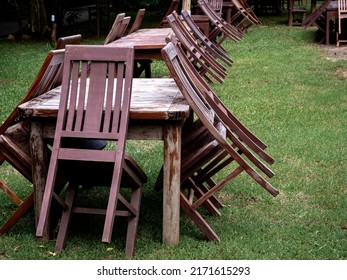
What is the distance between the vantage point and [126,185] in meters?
4.87

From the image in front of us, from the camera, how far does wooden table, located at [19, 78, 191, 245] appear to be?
4473 mm

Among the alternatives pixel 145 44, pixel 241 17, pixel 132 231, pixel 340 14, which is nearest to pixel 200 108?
pixel 132 231

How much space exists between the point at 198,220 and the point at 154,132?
0.69m

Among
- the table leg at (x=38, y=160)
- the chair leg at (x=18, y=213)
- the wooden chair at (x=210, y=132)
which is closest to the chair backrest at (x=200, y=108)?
the wooden chair at (x=210, y=132)

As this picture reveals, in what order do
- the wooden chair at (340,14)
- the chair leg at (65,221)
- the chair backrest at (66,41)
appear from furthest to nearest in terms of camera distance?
the wooden chair at (340,14) < the chair backrest at (66,41) < the chair leg at (65,221)

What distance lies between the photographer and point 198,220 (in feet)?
15.6

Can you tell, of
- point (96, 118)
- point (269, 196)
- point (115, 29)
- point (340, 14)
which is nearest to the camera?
point (96, 118)

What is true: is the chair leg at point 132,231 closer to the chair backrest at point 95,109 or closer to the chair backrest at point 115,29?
the chair backrest at point 95,109

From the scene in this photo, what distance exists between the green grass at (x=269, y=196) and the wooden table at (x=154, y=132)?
10.8 inches

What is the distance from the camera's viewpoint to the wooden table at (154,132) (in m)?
4.47

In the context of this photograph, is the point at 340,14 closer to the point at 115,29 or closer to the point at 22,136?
the point at 115,29

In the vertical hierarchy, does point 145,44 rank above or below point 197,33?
above

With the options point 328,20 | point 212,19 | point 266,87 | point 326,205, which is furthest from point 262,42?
point 326,205

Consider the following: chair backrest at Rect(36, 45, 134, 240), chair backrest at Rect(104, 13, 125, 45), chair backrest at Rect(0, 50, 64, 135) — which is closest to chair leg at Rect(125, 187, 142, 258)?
chair backrest at Rect(36, 45, 134, 240)
